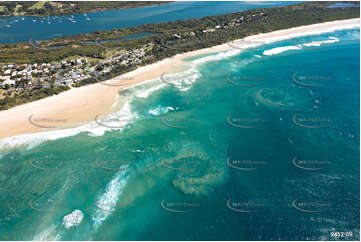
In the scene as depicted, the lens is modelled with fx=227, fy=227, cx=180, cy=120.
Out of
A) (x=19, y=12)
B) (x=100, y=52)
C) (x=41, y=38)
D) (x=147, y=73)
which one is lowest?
(x=147, y=73)

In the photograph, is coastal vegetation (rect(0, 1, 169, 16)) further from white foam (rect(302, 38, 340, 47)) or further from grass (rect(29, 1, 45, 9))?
white foam (rect(302, 38, 340, 47))

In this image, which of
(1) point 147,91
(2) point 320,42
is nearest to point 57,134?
(1) point 147,91

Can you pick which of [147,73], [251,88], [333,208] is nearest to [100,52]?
[147,73]

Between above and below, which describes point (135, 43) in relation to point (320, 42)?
above

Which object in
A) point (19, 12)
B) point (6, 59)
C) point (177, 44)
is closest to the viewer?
point (6, 59)

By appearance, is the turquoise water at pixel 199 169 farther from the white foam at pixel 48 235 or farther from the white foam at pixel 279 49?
the white foam at pixel 279 49

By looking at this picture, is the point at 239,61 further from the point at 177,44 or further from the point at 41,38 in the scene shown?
the point at 41,38

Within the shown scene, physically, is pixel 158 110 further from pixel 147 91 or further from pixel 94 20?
pixel 94 20

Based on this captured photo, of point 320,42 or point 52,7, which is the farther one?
point 52,7
